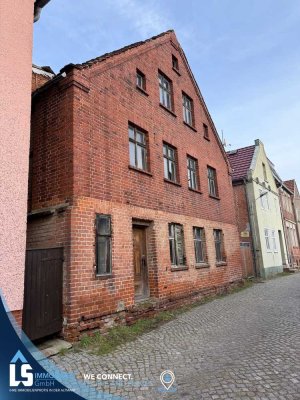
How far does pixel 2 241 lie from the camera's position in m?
4.81

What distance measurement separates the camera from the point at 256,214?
63.4 ft

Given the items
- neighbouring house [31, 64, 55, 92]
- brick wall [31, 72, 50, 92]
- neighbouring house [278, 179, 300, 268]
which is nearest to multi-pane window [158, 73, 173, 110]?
neighbouring house [31, 64, 55, 92]

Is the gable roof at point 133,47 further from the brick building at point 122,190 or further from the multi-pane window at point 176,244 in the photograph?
the multi-pane window at point 176,244

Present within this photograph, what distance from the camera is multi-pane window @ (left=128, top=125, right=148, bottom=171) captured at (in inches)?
373

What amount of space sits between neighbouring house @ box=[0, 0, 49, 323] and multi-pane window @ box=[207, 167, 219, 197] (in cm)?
1015

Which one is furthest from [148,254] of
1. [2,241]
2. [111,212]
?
[2,241]

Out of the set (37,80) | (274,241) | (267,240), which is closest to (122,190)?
(37,80)

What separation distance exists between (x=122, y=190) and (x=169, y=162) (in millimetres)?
3586

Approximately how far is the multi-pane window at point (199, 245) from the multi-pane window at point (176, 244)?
1.14 metres

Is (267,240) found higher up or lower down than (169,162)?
lower down

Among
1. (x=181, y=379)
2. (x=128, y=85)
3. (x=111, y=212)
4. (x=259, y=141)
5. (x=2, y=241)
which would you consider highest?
(x=259, y=141)

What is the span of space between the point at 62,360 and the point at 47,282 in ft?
5.00

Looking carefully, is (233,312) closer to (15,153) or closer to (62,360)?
(62,360)

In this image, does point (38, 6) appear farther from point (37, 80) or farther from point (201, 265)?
point (201, 265)
